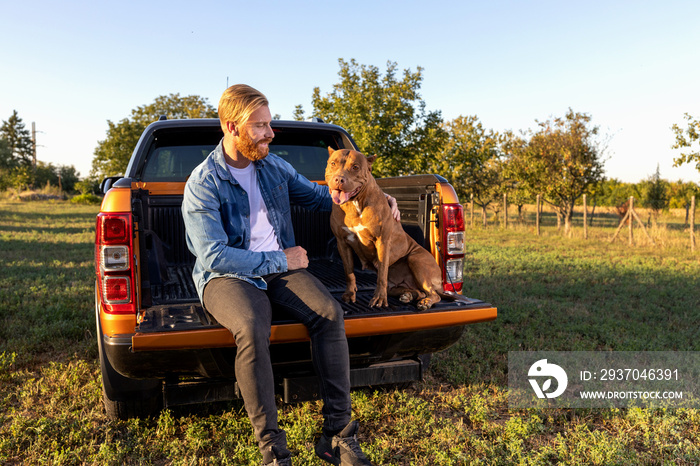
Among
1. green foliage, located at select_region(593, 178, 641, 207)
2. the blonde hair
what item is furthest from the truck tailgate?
green foliage, located at select_region(593, 178, 641, 207)

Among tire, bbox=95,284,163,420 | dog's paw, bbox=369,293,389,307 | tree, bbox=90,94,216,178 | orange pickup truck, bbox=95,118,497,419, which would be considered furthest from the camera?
tree, bbox=90,94,216,178

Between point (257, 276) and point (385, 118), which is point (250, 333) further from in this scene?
point (385, 118)

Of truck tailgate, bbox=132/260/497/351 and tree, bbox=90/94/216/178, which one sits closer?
truck tailgate, bbox=132/260/497/351

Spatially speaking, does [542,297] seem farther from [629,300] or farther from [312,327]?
[312,327]

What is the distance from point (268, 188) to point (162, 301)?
2.86 feet

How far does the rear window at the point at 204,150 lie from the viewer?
3.67 m

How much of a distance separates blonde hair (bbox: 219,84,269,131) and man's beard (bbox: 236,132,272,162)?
0.09 meters

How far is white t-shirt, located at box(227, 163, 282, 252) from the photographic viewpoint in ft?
8.29

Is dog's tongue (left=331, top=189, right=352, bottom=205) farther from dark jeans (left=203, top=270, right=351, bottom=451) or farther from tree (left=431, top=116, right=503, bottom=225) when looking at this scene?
tree (left=431, top=116, right=503, bottom=225)

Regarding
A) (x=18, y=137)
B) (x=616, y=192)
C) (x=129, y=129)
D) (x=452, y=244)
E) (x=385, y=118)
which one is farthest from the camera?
(x=18, y=137)

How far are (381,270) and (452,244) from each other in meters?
0.53

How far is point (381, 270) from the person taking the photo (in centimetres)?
271

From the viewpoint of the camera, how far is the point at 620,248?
12.2 m

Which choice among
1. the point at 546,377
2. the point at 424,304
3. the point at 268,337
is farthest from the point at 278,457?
the point at 546,377
